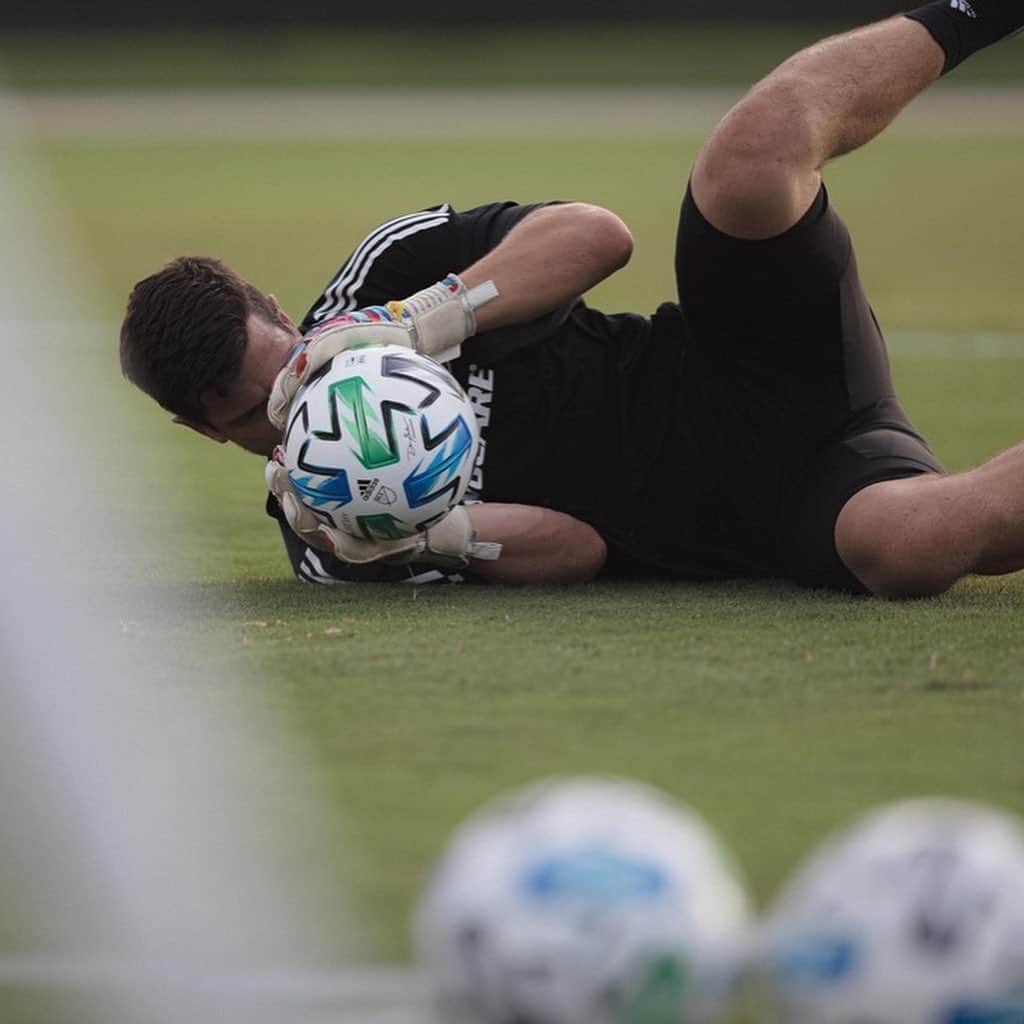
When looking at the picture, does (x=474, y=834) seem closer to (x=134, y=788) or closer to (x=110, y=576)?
(x=134, y=788)

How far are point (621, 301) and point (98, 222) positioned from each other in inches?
240

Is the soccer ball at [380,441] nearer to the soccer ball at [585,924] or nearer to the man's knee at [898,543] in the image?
the man's knee at [898,543]

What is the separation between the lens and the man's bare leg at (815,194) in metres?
4.68

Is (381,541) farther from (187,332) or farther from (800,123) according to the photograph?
(800,123)

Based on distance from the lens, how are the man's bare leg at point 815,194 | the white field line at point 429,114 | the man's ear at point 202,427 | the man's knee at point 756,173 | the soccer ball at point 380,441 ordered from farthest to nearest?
the white field line at point 429,114, the man's ear at point 202,427, the man's knee at point 756,173, the man's bare leg at point 815,194, the soccer ball at point 380,441

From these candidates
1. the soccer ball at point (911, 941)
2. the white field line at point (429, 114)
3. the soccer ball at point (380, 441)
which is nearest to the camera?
the soccer ball at point (911, 941)

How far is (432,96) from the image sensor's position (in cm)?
3148

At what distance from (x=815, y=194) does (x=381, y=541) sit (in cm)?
134

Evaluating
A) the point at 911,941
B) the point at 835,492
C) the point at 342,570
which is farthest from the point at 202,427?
the point at 911,941

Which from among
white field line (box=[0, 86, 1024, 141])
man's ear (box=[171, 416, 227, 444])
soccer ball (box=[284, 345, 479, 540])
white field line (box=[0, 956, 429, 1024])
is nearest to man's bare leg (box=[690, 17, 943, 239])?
soccer ball (box=[284, 345, 479, 540])

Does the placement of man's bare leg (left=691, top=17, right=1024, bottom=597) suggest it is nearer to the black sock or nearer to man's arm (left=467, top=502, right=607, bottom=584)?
the black sock

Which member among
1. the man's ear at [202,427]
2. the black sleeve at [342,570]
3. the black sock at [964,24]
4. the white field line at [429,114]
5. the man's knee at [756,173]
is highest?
the black sock at [964,24]

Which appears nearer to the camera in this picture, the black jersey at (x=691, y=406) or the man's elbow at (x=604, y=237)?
the black jersey at (x=691, y=406)

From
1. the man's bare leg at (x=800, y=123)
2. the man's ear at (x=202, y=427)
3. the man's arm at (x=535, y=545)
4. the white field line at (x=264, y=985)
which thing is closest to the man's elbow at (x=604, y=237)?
the man's bare leg at (x=800, y=123)
